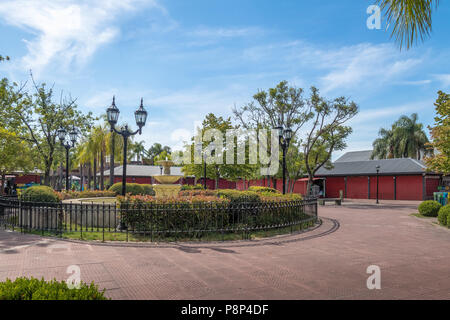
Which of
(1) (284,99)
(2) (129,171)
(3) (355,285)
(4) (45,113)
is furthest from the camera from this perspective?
(2) (129,171)

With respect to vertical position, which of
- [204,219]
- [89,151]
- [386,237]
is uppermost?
[89,151]

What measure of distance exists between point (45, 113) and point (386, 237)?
68.9 feet

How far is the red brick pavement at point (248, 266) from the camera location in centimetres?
502

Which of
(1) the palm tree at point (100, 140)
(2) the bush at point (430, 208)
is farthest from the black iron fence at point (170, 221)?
(1) the palm tree at point (100, 140)

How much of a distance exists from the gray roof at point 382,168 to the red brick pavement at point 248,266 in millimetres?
27145

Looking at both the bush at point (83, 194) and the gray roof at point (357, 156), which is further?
the gray roof at point (357, 156)

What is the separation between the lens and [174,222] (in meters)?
9.81

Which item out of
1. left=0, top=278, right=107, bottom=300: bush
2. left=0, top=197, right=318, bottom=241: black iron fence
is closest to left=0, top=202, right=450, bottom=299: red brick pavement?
left=0, top=197, right=318, bottom=241: black iron fence

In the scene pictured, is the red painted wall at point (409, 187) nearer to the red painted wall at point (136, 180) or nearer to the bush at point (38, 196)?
the bush at point (38, 196)

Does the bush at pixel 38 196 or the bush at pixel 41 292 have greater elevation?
the bush at pixel 38 196

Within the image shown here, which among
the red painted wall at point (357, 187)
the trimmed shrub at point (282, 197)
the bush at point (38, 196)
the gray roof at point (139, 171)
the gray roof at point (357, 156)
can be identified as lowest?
the red painted wall at point (357, 187)

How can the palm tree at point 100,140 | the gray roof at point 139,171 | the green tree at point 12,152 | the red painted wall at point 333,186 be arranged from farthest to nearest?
the gray roof at point 139,171, the red painted wall at point 333,186, the palm tree at point 100,140, the green tree at point 12,152

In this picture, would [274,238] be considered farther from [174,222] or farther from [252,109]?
[252,109]
